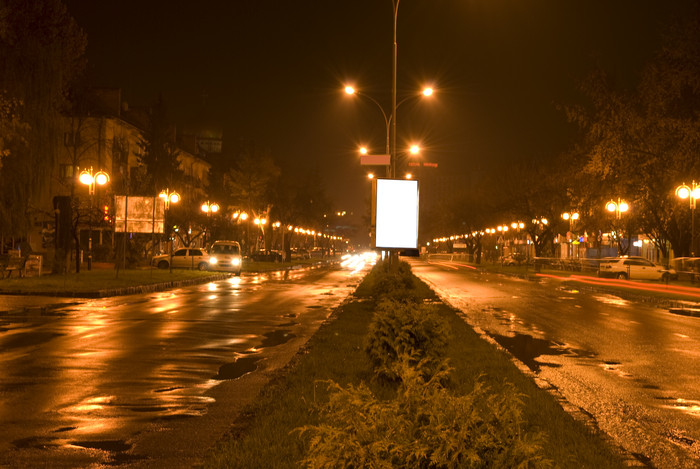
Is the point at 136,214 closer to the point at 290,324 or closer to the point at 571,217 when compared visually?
the point at 290,324

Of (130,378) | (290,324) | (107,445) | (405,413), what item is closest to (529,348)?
(290,324)

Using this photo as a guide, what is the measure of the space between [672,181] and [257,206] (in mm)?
52982

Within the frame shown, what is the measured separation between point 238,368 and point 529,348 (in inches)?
241

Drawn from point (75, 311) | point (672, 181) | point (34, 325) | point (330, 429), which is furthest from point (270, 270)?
point (330, 429)

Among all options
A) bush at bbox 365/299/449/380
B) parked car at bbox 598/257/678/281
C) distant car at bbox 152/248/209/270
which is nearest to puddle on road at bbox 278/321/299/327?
bush at bbox 365/299/449/380

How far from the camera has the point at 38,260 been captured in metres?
34.0

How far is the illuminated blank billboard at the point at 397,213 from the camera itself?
1788 cm

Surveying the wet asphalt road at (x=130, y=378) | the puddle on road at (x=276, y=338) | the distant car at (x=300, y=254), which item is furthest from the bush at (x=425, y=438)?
the distant car at (x=300, y=254)

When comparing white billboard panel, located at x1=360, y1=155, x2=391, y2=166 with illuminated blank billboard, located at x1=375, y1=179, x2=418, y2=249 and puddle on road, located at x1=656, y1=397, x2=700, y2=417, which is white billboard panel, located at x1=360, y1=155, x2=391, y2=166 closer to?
illuminated blank billboard, located at x1=375, y1=179, x2=418, y2=249

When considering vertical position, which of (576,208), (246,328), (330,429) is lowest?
(246,328)

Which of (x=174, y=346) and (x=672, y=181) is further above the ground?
(x=672, y=181)

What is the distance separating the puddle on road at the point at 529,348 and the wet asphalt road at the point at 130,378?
4132 mm

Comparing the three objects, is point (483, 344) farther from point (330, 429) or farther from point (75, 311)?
point (75, 311)

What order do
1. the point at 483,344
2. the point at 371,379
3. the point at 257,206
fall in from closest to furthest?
1. the point at 371,379
2. the point at 483,344
3. the point at 257,206
